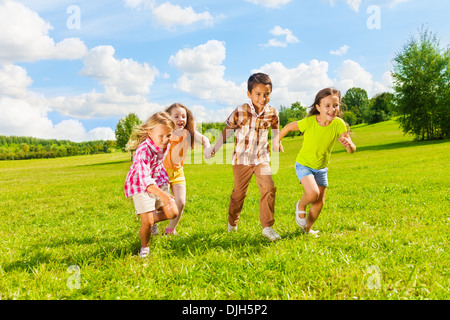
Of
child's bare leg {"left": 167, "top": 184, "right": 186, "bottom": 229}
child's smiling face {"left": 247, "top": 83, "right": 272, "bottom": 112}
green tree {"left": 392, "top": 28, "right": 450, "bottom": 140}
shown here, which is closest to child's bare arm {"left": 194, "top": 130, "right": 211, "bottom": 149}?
child's bare leg {"left": 167, "top": 184, "right": 186, "bottom": 229}

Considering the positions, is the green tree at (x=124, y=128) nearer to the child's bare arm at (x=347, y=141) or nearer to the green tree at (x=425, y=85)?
the green tree at (x=425, y=85)

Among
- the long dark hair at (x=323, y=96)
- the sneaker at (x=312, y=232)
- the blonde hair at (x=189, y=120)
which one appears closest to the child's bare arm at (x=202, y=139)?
the blonde hair at (x=189, y=120)

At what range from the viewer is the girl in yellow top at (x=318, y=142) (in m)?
5.52

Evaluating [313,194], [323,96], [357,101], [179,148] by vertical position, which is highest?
[357,101]

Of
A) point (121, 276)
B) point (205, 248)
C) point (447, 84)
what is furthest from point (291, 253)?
point (447, 84)

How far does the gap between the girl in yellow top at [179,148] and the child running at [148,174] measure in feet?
2.99

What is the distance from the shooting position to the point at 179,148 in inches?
253

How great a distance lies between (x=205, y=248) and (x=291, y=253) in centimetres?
135

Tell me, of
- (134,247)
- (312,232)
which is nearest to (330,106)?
(312,232)

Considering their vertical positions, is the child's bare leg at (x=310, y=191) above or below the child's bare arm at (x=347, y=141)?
below

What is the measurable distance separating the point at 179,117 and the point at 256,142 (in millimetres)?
1673

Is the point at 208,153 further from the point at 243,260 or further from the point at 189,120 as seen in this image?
the point at 243,260

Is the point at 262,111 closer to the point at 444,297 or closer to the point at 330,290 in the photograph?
the point at 330,290

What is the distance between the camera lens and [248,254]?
4754mm
